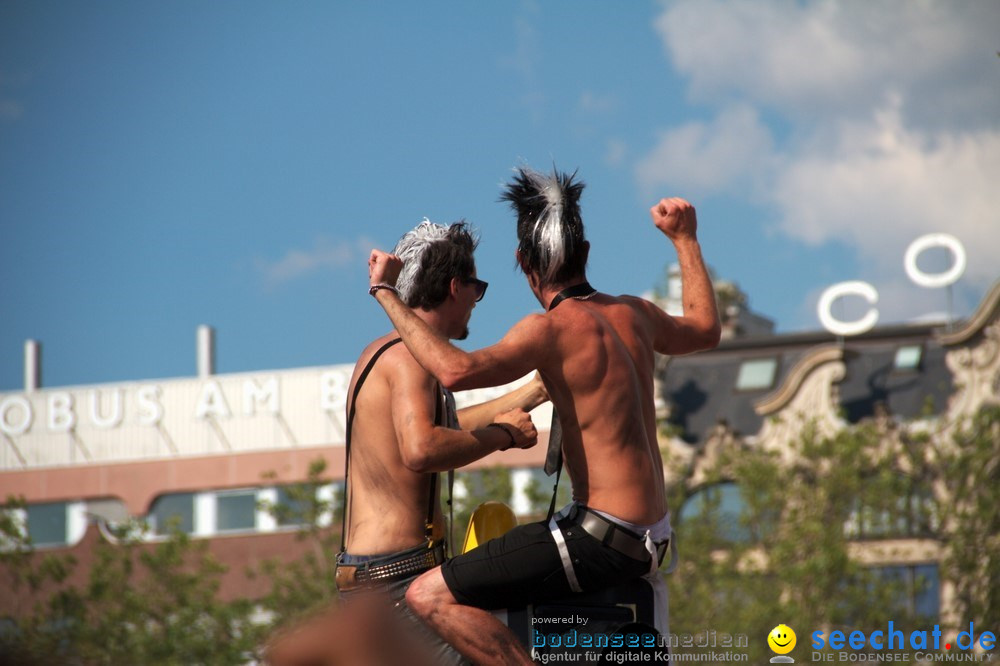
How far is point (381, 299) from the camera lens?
5742 mm

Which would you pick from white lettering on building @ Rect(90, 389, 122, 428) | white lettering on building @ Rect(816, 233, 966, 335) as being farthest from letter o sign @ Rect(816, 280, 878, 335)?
white lettering on building @ Rect(90, 389, 122, 428)

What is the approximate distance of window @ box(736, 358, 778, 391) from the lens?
48000 mm

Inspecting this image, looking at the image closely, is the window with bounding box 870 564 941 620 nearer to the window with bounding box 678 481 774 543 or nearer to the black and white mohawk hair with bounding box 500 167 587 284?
the window with bounding box 678 481 774 543

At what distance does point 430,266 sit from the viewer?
6.16 meters

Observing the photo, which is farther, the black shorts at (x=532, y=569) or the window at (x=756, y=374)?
the window at (x=756, y=374)

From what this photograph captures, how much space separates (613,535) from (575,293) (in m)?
0.93

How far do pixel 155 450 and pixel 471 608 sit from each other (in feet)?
177

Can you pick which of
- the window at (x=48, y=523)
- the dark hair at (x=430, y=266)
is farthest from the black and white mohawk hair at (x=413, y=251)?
the window at (x=48, y=523)

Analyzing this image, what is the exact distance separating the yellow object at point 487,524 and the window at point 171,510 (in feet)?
168

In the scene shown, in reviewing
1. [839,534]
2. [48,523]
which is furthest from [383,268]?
[48,523]

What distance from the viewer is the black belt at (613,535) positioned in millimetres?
5453

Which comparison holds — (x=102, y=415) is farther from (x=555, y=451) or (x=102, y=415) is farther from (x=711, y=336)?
(x=555, y=451)

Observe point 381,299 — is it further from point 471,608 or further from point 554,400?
point 471,608

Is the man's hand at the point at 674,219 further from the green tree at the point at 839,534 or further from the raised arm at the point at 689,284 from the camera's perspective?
the green tree at the point at 839,534
